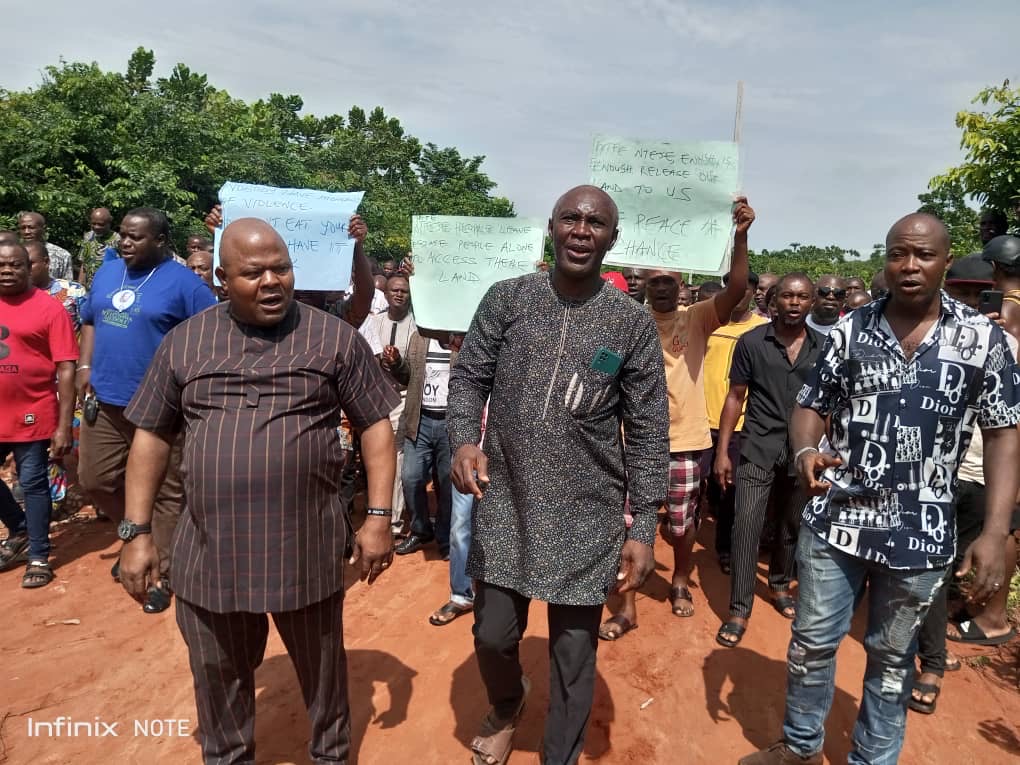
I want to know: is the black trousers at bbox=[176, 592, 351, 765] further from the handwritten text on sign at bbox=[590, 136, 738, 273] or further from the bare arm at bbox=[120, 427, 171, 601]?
the handwritten text on sign at bbox=[590, 136, 738, 273]

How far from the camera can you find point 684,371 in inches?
165

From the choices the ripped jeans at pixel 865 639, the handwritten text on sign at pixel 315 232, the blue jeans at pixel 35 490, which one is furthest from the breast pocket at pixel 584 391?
the blue jeans at pixel 35 490

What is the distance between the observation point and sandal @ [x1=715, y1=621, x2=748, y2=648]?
13.4ft

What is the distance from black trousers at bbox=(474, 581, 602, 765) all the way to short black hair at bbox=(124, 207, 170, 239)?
10.1 feet

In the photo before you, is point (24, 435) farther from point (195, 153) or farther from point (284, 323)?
point (195, 153)

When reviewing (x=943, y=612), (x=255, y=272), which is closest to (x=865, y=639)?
(x=943, y=612)

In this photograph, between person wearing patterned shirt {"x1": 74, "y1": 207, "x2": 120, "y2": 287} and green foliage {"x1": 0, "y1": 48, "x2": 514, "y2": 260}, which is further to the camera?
green foliage {"x1": 0, "y1": 48, "x2": 514, "y2": 260}

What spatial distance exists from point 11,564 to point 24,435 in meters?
1.03

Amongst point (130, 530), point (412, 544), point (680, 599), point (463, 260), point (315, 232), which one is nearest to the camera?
point (130, 530)

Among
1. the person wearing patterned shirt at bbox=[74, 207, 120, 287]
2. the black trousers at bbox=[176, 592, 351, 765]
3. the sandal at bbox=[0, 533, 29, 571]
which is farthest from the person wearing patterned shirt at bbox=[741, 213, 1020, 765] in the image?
the person wearing patterned shirt at bbox=[74, 207, 120, 287]

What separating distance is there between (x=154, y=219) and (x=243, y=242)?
2.33 meters

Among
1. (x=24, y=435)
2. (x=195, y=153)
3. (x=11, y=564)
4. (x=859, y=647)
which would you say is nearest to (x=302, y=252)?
(x=24, y=435)

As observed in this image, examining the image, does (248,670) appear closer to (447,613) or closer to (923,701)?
(447,613)

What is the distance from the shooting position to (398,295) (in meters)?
5.43
